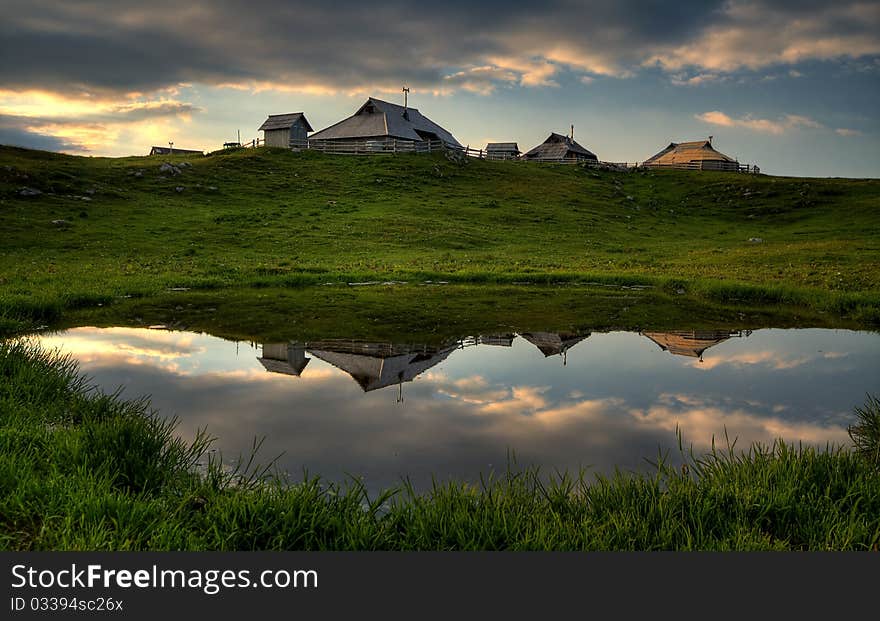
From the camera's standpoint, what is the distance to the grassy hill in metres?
27.9

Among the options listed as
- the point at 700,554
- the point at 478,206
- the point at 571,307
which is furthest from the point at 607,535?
the point at 478,206

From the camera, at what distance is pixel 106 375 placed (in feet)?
37.4

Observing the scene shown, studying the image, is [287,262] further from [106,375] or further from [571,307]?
[106,375]

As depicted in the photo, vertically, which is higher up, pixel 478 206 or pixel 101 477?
pixel 478 206

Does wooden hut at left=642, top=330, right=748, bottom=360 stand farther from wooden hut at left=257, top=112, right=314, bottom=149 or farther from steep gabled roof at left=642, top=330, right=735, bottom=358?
wooden hut at left=257, top=112, right=314, bottom=149

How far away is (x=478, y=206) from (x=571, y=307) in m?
38.1

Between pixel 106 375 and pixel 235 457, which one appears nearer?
pixel 235 457

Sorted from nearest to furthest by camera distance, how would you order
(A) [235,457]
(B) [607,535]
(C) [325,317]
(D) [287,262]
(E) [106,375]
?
(B) [607,535] < (A) [235,457] < (E) [106,375] < (C) [325,317] < (D) [287,262]

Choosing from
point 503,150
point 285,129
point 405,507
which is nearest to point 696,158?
point 503,150

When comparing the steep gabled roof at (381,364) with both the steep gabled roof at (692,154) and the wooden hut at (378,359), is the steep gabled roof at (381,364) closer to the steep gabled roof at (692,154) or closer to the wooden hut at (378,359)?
the wooden hut at (378,359)

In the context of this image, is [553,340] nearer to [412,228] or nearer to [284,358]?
[284,358]

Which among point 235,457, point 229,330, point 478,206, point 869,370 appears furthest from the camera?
point 478,206

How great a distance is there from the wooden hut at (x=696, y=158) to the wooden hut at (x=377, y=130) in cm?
3704

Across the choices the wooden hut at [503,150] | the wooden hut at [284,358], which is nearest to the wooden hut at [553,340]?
the wooden hut at [284,358]
